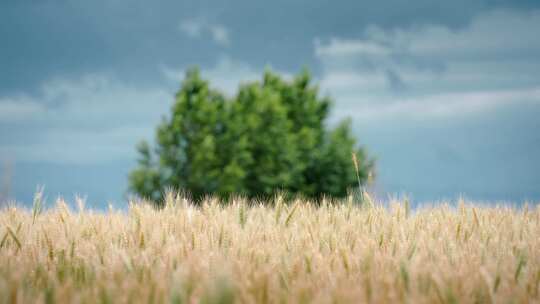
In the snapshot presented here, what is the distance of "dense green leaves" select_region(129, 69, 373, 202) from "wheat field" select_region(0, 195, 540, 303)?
16.9 m

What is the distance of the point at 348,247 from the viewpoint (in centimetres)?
385

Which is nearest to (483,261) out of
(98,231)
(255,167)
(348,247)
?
(348,247)

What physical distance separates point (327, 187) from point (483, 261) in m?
23.9

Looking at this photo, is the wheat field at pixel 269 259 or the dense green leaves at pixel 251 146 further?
the dense green leaves at pixel 251 146

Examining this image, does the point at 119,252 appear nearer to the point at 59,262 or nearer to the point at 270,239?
the point at 59,262

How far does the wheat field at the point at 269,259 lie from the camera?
264 centimetres

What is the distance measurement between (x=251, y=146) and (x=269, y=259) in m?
22.5

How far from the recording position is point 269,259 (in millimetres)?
3520

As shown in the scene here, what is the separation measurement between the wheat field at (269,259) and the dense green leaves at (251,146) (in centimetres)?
1694

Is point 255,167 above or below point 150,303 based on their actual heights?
above

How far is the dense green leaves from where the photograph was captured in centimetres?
2356

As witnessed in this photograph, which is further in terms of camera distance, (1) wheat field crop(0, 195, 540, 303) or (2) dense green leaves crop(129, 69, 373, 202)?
(2) dense green leaves crop(129, 69, 373, 202)

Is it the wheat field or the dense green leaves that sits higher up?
the dense green leaves

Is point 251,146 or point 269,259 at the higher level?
point 251,146
